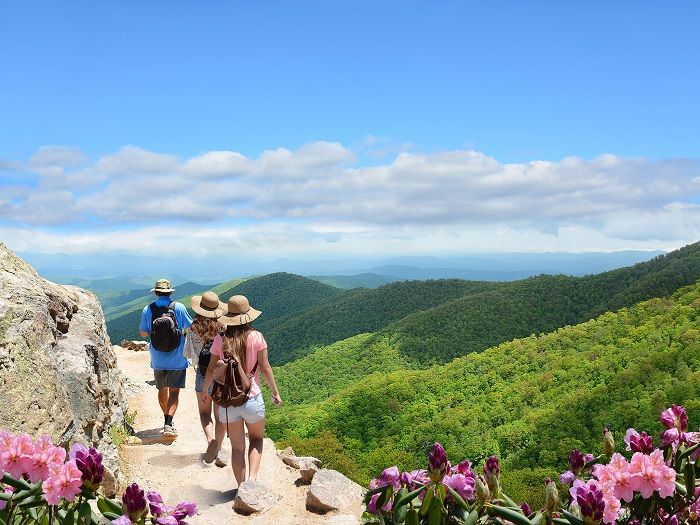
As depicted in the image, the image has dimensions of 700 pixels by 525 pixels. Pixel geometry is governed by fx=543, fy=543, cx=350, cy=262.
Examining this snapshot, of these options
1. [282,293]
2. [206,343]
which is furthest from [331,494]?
[282,293]

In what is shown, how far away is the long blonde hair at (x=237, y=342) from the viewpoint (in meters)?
7.48

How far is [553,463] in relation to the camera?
17.8 m

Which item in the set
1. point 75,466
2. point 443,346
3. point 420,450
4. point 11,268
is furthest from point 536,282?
point 75,466

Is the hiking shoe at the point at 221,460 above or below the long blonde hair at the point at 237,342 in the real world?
below

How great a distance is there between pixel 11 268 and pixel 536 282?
40.6 m

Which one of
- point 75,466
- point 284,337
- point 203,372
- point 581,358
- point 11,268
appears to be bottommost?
point 284,337

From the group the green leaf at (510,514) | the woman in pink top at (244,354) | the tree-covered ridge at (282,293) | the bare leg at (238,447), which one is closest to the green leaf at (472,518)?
the green leaf at (510,514)

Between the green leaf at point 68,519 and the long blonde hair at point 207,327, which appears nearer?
the green leaf at point 68,519

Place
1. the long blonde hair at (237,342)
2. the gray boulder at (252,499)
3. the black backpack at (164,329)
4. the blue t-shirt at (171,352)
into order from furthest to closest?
1. the blue t-shirt at (171,352)
2. the black backpack at (164,329)
3. the gray boulder at (252,499)
4. the long blonde hair at (237,342)

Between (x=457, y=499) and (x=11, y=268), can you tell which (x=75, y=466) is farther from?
(x=11, y=268)

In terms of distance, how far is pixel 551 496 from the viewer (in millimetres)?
3266

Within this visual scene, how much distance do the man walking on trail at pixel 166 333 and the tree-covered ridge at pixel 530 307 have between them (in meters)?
25.6

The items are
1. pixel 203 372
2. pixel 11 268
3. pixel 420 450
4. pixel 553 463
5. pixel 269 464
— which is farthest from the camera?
pixel 420 450

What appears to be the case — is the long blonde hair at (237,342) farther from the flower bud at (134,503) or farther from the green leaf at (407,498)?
the green leaf at (407,498)
